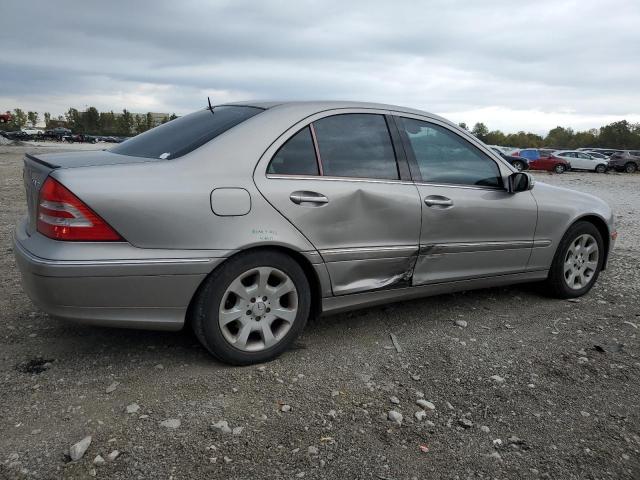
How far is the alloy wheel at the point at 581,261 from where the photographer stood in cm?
463

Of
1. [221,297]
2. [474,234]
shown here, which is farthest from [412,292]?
[221,297]

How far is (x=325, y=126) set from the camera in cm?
340

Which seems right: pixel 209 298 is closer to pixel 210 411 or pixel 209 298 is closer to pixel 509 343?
pixel 210 411

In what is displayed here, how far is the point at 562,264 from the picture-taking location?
4.55 meters

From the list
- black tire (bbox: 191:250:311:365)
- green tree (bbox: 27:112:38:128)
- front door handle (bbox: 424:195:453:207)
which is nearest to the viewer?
black tire (bbox: 191:250:311:365)

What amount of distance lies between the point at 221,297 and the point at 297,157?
37.4 inches

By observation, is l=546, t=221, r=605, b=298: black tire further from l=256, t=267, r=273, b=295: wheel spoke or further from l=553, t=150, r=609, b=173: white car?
l=553, t=150, r=609, b=173: white car

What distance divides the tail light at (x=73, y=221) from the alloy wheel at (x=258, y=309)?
27.4 inches

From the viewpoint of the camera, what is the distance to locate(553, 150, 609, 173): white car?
36.4 metres

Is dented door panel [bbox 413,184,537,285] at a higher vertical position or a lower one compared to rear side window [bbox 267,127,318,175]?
lower

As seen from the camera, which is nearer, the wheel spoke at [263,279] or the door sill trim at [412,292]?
the wheel spoke at [263,279]

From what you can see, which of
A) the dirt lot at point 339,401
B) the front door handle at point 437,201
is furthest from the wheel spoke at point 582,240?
the front door handle at point 437,201

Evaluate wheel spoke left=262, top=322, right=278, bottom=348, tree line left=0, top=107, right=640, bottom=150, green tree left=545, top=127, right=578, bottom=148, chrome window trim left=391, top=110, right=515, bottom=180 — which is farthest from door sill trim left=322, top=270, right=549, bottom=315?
green tree left=545, top=127, right=578, bottom=148

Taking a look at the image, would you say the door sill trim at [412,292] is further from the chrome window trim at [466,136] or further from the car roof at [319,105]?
the car roof at [319,105]
